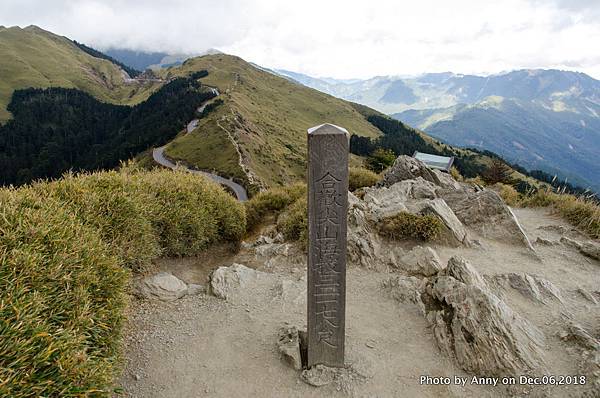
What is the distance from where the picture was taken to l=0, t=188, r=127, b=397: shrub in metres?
4.20

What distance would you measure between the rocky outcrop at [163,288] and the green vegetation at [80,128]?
10005 cm

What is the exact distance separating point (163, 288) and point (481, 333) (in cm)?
793

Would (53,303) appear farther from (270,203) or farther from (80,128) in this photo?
(80,128)

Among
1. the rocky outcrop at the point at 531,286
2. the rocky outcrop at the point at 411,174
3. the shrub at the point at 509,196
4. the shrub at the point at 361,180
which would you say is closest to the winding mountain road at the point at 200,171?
the shrub at the point at 361,180

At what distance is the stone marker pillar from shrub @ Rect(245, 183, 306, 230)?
38.2ft

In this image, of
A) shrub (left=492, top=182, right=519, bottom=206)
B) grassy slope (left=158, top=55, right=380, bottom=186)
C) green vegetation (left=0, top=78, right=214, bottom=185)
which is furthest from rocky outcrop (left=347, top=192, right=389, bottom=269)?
green vegetation (left=0, top=78, right=214, bottom=185)

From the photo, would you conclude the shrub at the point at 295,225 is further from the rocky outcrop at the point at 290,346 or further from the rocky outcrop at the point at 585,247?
the rocky outcrop at the point at 585,247

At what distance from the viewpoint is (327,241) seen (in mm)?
6172

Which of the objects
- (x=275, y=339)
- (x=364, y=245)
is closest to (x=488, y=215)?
(x=364, y=245)

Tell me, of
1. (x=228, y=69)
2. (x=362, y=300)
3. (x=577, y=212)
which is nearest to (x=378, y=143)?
(x=228, y=69)

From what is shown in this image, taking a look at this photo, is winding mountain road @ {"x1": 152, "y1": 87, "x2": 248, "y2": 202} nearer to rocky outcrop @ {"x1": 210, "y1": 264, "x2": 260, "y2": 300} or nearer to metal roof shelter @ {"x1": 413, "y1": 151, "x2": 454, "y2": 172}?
metal roof shelter @ {"x1": 413, "y1": 151, "x2": 454, "y2": 172}

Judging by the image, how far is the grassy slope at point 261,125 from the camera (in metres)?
82.0

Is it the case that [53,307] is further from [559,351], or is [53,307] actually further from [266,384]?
[559,351]

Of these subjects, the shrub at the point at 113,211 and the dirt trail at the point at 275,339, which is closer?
the dirt trail at the point at 275,339
